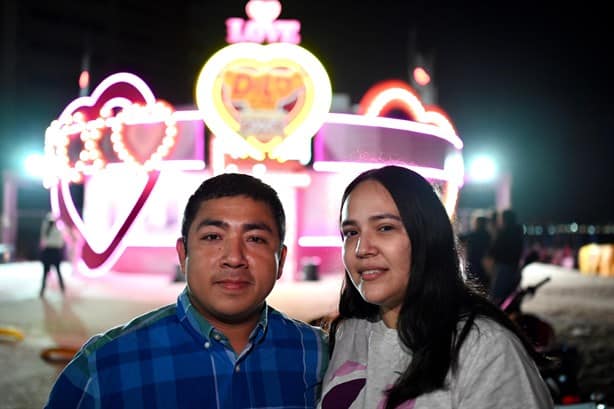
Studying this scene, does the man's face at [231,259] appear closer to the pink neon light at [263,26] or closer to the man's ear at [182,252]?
the man's ear at [182,252]

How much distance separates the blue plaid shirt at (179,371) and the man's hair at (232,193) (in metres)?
0.36

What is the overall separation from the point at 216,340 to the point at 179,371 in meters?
0.18

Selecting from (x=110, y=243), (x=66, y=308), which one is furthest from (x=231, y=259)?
(x=66, y=308)

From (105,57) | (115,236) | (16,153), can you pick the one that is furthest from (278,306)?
(105,57)

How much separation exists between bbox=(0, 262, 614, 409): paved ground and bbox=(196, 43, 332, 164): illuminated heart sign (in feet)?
11.8

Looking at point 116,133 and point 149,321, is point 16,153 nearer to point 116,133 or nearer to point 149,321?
point 116,133

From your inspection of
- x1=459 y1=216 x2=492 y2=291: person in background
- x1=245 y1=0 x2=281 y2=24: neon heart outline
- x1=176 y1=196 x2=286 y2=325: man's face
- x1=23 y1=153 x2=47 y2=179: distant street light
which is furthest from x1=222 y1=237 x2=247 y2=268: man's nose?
x1=23 y1=153 x2=47 y2=179: distant street light

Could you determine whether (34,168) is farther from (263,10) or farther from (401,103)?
(401,103)

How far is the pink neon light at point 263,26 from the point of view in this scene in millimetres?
16672

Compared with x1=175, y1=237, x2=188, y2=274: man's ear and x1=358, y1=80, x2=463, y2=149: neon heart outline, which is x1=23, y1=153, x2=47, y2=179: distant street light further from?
x1=175, y1=237, x2=188, y2=274: man's ear

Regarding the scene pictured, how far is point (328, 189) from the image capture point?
17438 mm

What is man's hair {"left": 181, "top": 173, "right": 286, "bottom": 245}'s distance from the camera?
2182mm

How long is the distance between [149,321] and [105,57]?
6599 centimetres

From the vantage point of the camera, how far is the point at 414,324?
1.96m
